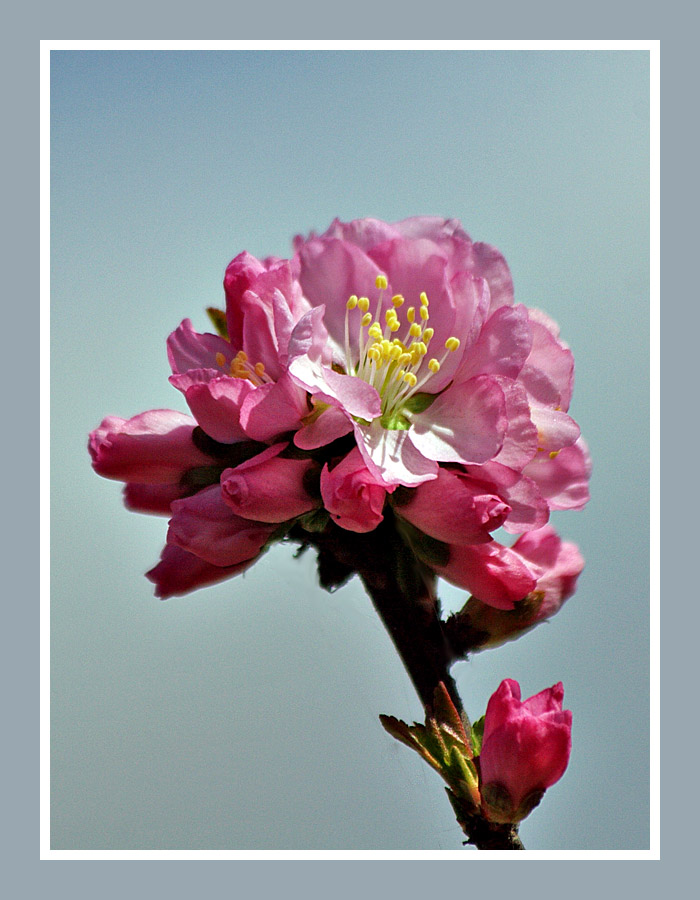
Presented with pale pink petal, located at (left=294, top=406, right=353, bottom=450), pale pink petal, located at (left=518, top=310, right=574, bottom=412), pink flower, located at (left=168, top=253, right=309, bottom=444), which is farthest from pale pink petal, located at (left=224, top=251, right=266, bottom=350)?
pale pink petal, located at (left=518, top=310, right=574, bottom=412)

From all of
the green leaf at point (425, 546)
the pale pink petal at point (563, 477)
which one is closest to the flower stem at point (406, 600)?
the green leaf at point (425, 546)

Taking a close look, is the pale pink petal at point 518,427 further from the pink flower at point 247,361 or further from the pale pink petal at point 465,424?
the pink flower at point 247,361

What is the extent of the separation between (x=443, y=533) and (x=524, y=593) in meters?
0.10

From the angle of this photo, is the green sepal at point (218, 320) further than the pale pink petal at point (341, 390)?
Yes

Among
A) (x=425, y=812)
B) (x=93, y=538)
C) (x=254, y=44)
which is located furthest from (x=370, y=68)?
(x=425, y=812)

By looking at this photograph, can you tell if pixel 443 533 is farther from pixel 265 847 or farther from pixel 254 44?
pixel 254 44

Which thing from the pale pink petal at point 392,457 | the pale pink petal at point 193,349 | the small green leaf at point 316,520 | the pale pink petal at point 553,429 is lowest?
the small green leaf at point 316,520

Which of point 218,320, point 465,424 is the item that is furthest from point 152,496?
point 465,424

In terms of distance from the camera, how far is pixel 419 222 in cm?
74

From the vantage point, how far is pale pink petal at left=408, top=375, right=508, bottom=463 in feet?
2.10

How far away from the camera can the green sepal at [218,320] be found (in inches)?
30.0

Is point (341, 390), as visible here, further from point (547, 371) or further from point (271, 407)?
point (547, 371)

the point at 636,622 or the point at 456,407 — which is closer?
the point at 456,407

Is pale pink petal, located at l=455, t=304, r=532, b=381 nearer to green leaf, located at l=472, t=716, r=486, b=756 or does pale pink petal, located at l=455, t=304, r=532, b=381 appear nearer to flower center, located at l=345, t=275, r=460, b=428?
flower center, located at l=345, t=275, r=460, b=428
